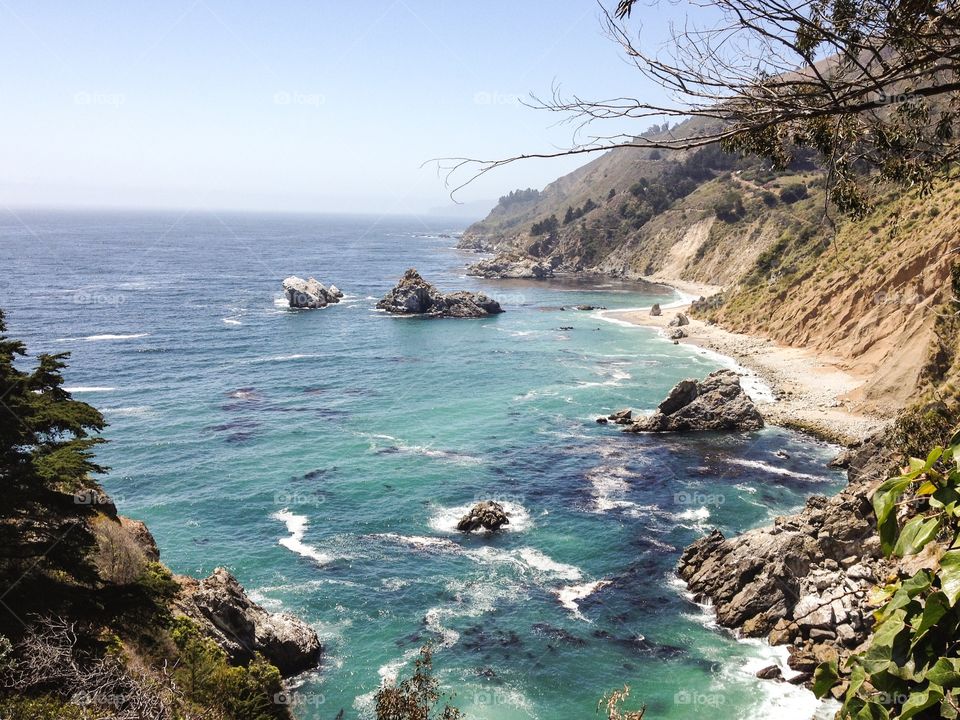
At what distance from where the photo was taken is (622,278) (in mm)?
158375

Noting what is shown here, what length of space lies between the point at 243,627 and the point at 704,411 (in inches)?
1566

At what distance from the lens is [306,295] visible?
113m

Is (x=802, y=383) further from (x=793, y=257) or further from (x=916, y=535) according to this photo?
A: (x=916, y=535)

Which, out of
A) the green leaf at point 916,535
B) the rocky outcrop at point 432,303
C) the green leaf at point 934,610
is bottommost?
the rocky outcrop at point 432,303

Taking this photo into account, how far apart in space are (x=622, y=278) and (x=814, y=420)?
107m

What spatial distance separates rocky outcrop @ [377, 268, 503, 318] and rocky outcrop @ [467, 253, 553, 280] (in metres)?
53.2

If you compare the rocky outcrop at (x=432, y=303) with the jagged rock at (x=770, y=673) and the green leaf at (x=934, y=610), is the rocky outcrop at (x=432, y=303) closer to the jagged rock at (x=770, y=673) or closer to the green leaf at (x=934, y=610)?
the jagged rock at (x=770, y=673)

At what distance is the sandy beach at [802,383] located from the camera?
52381 mm

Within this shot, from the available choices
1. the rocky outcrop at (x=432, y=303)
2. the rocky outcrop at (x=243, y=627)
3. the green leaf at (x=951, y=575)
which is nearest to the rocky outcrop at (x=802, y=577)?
the rocky outcrop at (x=243, y=627)

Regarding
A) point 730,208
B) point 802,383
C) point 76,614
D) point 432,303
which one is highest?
point 730,208

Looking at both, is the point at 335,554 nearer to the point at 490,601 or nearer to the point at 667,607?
the point at 490,601

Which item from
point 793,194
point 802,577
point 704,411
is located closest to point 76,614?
point 802,577

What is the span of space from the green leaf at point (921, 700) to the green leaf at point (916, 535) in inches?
29.1

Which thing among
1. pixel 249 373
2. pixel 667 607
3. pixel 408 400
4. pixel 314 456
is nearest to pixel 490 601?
pixel 667 607
